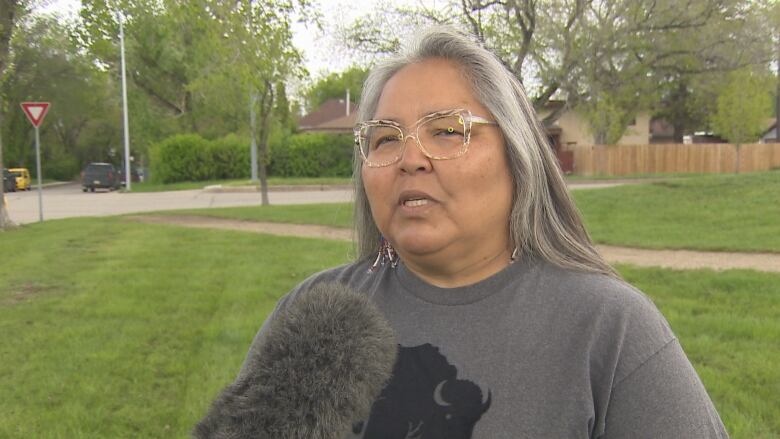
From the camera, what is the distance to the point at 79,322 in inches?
241

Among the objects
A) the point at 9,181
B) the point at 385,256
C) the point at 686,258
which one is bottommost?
the point at 686,258

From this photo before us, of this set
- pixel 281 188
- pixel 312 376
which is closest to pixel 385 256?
pixel 312 376

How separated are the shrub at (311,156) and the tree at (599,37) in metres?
21.9

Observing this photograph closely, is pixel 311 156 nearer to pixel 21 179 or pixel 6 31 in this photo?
pixel 21 179

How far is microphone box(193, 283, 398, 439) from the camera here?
1.07m

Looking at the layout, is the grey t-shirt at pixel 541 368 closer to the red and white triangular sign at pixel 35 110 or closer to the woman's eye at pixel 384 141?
the woman's eye at pixel 384 141

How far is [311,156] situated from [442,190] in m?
37.4

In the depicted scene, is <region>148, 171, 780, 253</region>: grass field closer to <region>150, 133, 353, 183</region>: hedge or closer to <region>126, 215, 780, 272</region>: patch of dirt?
<region>126, 215, 780, 272</region>: patch of dirt

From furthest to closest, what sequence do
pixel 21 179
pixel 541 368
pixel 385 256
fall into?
1. pixel 21 179
2. pixel 385 256
3. pixel 541 368

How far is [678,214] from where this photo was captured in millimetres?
13195

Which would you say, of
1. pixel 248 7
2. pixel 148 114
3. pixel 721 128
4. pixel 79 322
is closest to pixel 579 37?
pixel 248 7

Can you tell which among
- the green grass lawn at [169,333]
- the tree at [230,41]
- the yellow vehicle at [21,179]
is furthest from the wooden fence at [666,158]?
the green grass lawn at [169,333]

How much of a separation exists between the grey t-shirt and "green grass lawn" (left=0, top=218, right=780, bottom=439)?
107 inches

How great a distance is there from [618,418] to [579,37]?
50.9 ft
